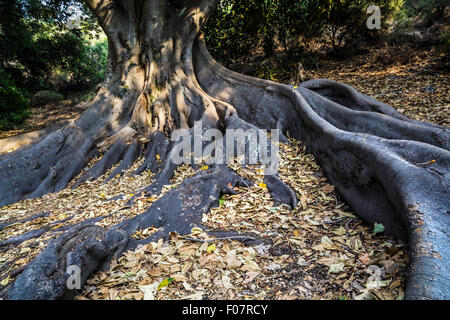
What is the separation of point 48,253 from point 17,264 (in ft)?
3.47

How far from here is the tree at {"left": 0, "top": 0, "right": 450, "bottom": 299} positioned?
1913 millimetres

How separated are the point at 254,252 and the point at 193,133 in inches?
A: 117

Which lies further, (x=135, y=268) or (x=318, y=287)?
(x=135, y=268)

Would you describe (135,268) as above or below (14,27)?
below

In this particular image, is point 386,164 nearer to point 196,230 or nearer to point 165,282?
point 196,230

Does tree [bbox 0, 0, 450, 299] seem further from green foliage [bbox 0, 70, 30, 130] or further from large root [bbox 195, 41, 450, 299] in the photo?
green foliage [bbox 0, 70, 30, 130]

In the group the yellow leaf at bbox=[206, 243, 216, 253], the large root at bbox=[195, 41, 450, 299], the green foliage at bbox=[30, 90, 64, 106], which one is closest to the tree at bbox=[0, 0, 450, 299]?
the large root at bbox=[195, 41, 450, 299]

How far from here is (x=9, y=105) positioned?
34.2 feet

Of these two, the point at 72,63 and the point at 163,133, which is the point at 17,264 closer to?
the point at 163,133

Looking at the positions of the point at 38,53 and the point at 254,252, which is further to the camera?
the point at 38,53
